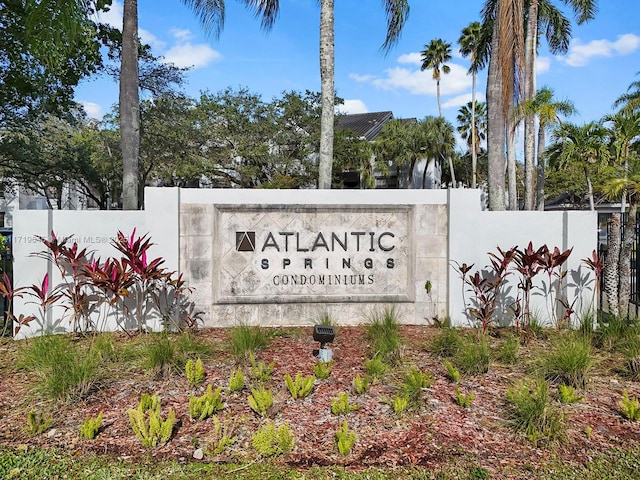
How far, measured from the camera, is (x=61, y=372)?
427 centimetres

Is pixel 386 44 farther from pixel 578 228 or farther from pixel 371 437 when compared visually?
pixel 371 437

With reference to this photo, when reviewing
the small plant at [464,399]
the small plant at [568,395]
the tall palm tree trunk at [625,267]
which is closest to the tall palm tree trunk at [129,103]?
the small plant at [464,399]

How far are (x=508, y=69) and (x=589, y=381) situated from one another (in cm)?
686

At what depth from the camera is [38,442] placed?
3.61 meters

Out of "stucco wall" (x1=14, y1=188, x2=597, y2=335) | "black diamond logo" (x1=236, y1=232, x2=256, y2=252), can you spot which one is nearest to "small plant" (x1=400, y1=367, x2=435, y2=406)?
"stucco wall" (x1=14, y1=188, x2=597, y2=335)

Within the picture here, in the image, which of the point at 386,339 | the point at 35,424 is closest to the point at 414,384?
the point at 386,339

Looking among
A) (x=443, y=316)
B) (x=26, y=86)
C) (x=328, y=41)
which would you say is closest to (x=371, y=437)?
(x=443, y=316)

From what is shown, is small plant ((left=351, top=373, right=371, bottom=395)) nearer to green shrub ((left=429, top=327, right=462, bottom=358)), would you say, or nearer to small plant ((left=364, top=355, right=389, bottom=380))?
small plant ((left=364, top=355, right=389, bottom=380))

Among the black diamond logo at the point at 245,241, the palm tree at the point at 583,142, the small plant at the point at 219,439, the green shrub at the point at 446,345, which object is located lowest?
the small plant at the point at 219,439

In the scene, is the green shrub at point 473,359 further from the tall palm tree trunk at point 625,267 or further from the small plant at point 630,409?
the tall palm tree trunk at point 625,267

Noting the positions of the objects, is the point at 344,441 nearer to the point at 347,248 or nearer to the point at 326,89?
the point at 347,248

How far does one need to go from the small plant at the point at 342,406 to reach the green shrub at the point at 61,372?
7.56ft

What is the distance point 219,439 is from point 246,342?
180cm

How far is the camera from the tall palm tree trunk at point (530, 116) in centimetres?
1705
